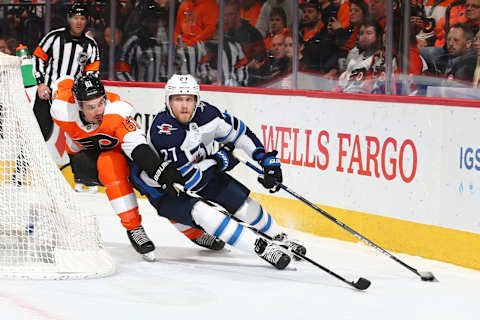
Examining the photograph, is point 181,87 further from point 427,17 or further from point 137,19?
point 137,19

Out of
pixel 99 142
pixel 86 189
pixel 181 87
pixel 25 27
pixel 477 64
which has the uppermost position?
pixel 25 27

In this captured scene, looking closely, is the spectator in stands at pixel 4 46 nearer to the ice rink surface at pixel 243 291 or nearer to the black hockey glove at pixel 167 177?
the ice rink surface at pixel 243 291

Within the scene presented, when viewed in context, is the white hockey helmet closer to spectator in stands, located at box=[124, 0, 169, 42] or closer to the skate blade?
the skate blade

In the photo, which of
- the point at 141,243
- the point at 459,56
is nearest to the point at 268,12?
the point at 459,56

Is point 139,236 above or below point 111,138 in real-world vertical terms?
below

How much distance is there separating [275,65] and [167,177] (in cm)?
195

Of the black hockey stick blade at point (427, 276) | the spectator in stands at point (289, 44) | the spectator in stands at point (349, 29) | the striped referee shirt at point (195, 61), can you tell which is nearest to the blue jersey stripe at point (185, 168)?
the black hockey stick blade at point (427, 276)

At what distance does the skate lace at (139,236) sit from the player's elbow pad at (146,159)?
38 cm

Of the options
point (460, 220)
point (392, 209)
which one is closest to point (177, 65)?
point (392, 209)

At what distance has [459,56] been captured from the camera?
15.4 ft

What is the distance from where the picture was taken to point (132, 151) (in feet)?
14.2

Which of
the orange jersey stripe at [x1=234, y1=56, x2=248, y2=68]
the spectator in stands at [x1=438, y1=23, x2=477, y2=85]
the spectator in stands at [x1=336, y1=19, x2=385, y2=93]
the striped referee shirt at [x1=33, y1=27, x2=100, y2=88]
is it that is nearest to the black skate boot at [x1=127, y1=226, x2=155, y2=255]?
the spectator in stands at [x1=336, y1=19, x2=385, y2=93]

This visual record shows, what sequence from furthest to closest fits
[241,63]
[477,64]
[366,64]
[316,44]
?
[241,63], [316,44], [366,64], [477,64]

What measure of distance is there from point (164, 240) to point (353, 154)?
1108 millimetres
